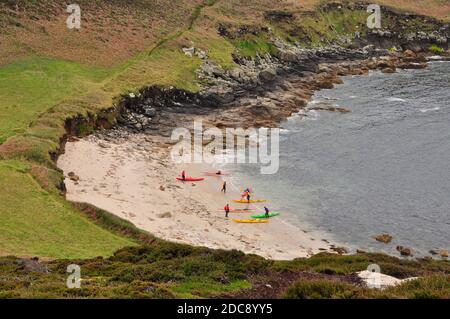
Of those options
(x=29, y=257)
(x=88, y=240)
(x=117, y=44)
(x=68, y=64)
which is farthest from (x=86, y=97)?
(x=29, y=257)

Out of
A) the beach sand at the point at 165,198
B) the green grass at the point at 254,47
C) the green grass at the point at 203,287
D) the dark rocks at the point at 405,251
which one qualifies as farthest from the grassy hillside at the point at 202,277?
the green grass at the point at 254,47

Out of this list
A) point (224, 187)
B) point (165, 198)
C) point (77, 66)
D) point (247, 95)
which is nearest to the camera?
point (165, 198)

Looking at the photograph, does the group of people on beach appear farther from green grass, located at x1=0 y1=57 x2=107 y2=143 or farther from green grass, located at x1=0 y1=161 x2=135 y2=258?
green grass, located at x1=0 y1=57 x2=107 y2=143

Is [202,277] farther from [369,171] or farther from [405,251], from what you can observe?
[369,171]

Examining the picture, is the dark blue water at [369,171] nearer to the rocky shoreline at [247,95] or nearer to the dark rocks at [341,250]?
the dark rocks at [341,250]

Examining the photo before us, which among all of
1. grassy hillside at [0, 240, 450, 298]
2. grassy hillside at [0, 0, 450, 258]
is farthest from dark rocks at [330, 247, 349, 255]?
grassy hillside at [0, 0, 450, 258]

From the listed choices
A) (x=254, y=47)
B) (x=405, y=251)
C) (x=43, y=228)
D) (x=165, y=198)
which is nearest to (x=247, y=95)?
(x=254, y=47)
